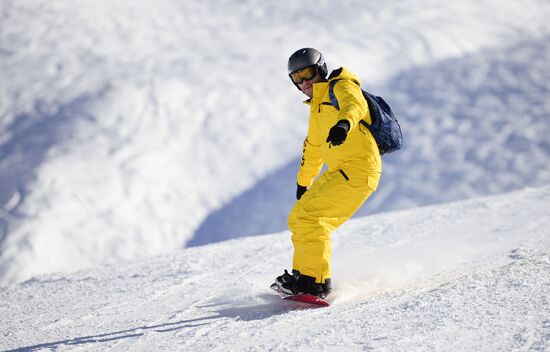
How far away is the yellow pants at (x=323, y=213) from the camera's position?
10.9 ft

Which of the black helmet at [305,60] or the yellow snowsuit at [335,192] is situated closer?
the yellow snowsuit at [335,192]

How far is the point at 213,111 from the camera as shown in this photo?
19422 mm

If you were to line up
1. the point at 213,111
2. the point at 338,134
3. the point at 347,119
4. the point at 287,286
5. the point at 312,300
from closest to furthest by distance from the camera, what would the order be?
the point at 338,134, the point at 347,119, the point at 312,300, the point at 287,286, the point at 213,111

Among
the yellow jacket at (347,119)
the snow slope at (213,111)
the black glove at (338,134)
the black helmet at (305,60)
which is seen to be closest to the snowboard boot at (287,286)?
the yellow jacket at (347,119)

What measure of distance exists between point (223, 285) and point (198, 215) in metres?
12.7

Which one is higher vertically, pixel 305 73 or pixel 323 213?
pixel 305 73

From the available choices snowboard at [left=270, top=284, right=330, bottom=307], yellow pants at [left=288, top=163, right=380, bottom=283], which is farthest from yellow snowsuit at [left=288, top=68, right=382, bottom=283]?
snowboard at [left=270, top=284, right=330, bottom=307]

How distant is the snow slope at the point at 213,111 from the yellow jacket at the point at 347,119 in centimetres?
992

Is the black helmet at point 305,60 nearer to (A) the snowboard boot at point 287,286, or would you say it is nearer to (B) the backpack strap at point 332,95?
(B) the backpack strap at point 332,95

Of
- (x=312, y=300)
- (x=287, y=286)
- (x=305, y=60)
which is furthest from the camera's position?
(x=305, y=60)

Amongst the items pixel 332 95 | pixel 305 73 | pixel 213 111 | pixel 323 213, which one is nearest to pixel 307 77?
pixel 305 73

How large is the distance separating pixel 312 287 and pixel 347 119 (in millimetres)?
1015

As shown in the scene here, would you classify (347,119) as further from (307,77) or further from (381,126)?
(307,77)

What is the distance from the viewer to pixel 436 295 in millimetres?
3041
